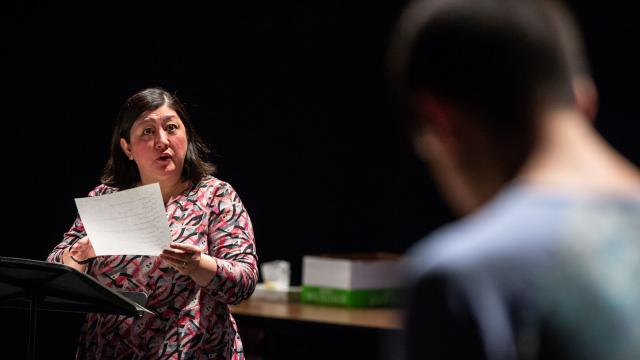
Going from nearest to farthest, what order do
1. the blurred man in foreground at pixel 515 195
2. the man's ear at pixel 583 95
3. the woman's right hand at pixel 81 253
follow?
the blurred man in foreground at pixel 515 195 < the man's ear at pixel 583 95 < the woman's right hand at pixel 81 253

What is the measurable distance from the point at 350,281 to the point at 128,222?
180 centimetres

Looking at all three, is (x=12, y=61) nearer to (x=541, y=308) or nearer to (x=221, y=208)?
(x=221, y=208)

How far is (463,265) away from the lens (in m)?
0.78

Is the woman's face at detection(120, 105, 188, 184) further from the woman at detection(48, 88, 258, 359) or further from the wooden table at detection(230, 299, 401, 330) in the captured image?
the wooden table at detection(230, 299, 401, 330)

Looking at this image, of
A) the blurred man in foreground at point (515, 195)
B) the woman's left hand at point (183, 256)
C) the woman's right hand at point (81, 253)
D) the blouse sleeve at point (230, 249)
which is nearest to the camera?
the blurred man in foreground at point (515, 195)

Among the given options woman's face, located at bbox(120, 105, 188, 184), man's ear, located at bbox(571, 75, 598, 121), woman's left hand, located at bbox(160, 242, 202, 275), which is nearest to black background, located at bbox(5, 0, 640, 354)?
woman's face, located at bbox(120, 105, 188, 184)

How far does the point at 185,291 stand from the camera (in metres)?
3.10

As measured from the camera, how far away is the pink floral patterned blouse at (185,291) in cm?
309

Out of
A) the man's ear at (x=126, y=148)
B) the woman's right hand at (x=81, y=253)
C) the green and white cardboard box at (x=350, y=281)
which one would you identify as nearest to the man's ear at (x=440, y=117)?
the woman's right hand at (x=81, y=253)

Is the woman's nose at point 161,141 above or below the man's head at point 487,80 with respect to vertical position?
below

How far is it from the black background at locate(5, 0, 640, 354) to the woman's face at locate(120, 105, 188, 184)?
1677 mm

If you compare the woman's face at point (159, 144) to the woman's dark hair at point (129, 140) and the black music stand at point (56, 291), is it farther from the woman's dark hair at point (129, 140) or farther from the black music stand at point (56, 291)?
the black music stand at point (56, 291)

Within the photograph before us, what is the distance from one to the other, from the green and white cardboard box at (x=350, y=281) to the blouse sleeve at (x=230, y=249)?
4.82 ft

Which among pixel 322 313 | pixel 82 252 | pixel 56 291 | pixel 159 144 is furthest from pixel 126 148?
pixel 322 313
